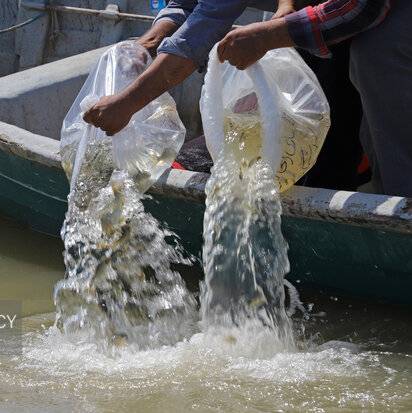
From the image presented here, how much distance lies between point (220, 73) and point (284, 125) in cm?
30

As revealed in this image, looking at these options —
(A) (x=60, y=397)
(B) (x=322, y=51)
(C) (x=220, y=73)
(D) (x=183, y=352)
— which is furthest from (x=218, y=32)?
(A) (x=60, y=397)

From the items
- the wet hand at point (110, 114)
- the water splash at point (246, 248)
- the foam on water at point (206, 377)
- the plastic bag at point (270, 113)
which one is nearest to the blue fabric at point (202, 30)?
the plastic bag at point (270, 113)

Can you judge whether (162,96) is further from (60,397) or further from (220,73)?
(60,397)

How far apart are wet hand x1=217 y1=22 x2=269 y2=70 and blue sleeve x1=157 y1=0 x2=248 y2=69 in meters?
0.28

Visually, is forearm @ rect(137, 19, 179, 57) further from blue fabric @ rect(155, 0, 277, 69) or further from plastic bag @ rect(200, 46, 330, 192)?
plastic bag @ rect(200, 46, 330, 192)

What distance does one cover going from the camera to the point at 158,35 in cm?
448

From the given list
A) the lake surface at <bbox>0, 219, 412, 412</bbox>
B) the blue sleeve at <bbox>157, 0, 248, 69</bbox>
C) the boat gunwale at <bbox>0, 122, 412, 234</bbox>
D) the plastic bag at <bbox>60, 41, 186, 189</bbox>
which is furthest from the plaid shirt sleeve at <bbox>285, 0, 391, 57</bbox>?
the lake surface at <bbox>0, 219, 412, 412</bbox>

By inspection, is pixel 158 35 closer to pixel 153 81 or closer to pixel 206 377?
pixel 153 81

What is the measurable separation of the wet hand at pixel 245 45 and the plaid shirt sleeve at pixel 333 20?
104 millimetres

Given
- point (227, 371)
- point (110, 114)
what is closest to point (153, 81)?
point (110, 114)

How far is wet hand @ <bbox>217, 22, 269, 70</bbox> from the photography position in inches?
143

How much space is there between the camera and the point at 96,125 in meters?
3.99

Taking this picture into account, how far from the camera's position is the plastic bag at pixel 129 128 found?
4.12m

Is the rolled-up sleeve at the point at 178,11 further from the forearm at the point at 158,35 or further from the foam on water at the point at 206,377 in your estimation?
the foam on water at the point at 206,377
